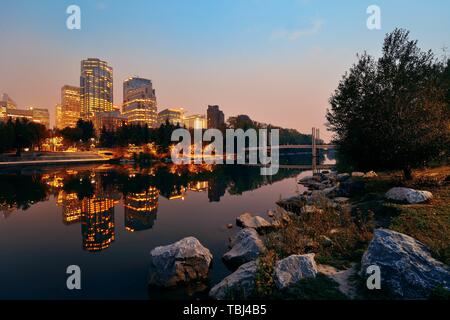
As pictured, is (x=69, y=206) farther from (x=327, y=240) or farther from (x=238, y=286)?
(x=327, y=240)

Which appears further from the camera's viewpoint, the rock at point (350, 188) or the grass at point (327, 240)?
the rock at point (350, 188)

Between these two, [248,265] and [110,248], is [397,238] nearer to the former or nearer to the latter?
[248,265]

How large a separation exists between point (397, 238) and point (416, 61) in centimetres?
1801

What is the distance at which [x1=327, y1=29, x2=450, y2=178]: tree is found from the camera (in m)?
17.3

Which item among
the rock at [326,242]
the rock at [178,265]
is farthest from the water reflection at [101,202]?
the rock at [326,242]

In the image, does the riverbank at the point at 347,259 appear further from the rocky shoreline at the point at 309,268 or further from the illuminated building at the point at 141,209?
the illuminated building at the point at 141,209

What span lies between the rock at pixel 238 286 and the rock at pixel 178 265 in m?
1.67

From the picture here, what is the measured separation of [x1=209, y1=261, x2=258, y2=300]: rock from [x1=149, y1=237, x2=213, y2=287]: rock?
167 centimetres

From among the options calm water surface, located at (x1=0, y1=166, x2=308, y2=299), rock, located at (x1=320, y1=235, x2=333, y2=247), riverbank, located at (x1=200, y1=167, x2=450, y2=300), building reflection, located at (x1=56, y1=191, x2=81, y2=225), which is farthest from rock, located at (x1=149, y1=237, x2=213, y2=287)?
building reflection, located at (x1=56, y1=191, x2=81, y2=225)

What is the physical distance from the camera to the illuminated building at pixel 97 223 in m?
14.7

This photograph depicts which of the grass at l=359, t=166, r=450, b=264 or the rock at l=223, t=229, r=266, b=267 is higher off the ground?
the grass at l=359, t=166, r=450, b=264

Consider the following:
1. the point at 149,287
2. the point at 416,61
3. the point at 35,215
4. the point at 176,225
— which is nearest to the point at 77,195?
the point at 35,215

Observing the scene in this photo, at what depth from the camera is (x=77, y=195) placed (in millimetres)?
29656

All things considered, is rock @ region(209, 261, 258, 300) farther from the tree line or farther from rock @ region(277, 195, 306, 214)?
the tree line
